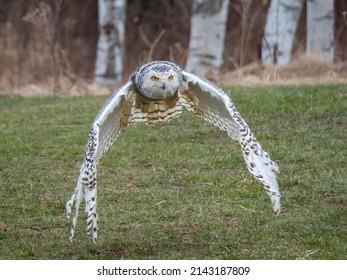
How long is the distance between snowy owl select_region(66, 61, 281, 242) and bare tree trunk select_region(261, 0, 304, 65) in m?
8.20

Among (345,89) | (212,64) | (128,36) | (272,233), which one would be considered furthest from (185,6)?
(272,233)

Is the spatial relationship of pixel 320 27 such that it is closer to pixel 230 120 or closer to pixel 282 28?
pixel 282 28

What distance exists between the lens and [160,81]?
6844 mm

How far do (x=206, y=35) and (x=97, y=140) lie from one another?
398 inches

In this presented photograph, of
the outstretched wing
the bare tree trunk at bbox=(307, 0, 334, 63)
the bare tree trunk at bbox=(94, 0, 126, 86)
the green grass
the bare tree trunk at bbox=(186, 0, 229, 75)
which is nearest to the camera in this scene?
the outstretched wing

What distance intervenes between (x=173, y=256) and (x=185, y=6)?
62.9 ft

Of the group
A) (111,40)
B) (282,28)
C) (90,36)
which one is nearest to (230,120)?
(282,28)

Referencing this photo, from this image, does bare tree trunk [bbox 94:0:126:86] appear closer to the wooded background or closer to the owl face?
the wooded background

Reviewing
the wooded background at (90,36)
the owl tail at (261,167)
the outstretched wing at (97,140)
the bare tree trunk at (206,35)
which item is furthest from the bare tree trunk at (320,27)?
the owl tail at (261,167)

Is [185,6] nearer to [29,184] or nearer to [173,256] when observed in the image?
[29,184]

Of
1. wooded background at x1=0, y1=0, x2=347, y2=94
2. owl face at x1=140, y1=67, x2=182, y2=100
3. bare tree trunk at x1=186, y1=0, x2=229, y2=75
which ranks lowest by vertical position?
wooded background at x1=0, y1=0, x2=347, y2=94

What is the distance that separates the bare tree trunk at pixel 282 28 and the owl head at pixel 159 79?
8.55 metres

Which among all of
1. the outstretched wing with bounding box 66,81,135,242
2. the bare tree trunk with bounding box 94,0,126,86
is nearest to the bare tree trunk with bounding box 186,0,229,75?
the bare tree trunk with bounding box 94,0,126,86

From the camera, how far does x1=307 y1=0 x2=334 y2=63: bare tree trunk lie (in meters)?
15.7
